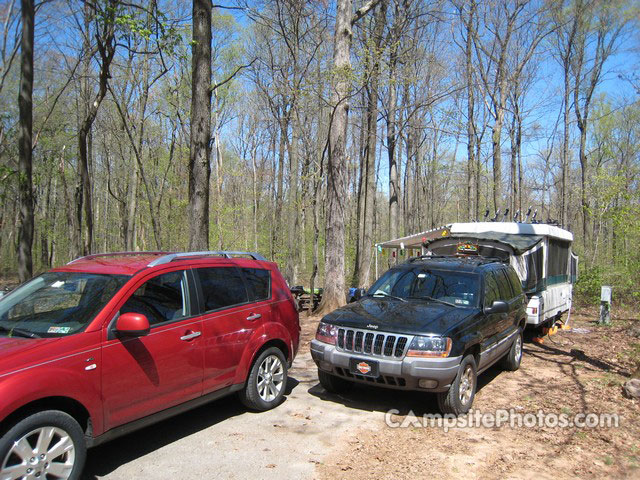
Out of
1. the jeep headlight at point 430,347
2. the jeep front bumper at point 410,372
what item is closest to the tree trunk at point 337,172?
the jeep front bumper at point 410,372

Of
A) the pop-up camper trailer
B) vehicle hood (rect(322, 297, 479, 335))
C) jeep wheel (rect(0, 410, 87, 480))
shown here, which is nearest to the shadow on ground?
jeep wheel (rect(0, 410, 87, 480))

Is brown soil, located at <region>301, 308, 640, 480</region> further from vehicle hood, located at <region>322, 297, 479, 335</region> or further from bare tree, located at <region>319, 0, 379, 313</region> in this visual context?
bare tree, located at <region>319, 0, 379, 313</region>

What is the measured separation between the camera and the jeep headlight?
504 centimetres

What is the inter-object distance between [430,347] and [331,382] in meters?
1.56

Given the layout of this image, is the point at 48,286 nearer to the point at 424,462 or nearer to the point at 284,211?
the point at 424,462

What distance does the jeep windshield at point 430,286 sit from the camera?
243 inches

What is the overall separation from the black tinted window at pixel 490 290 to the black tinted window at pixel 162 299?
3.90 m

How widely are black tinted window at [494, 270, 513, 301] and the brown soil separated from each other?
51.1 inches

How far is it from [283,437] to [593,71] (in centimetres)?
3307

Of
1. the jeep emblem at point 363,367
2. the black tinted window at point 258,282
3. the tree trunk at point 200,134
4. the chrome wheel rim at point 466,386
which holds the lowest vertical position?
the chrome wheel rim at point 466,386

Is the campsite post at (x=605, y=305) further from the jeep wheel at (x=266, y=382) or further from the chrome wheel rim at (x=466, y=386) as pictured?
the jeep wheel at (x=266, y=382)

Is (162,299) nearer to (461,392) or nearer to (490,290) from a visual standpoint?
(461,392)

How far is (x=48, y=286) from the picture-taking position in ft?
14.3

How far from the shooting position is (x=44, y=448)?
127 inches
